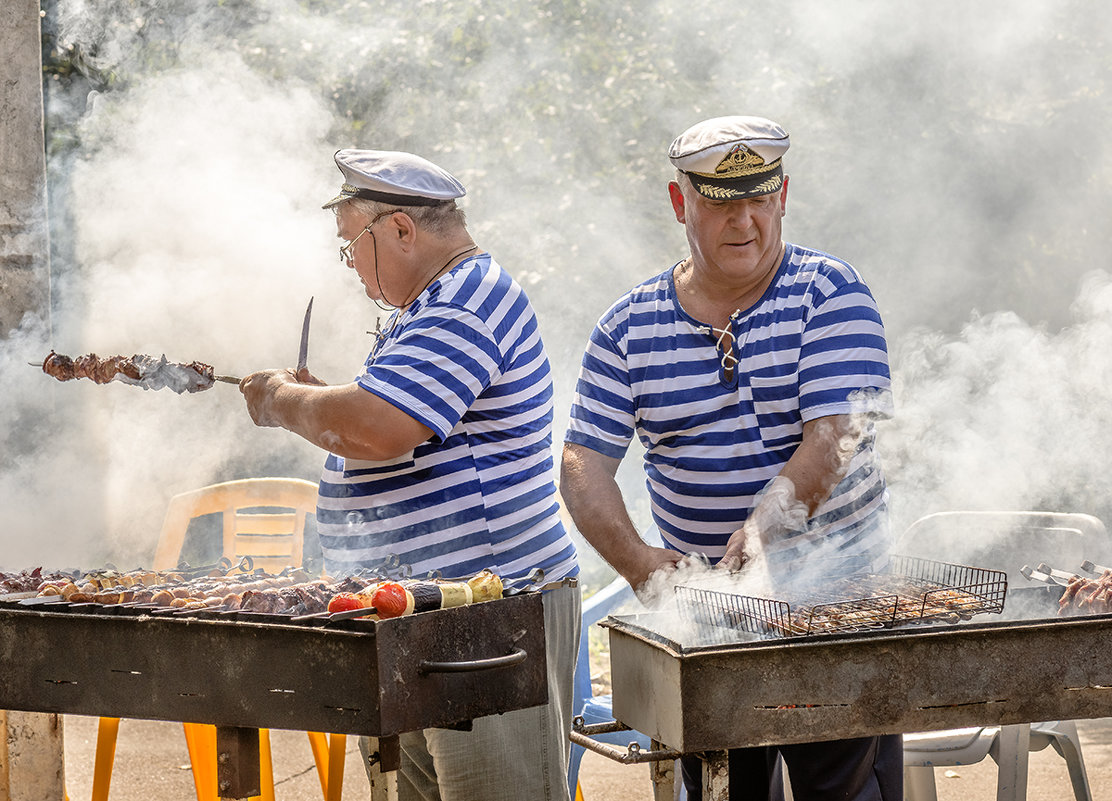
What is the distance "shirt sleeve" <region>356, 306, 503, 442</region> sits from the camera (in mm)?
2885

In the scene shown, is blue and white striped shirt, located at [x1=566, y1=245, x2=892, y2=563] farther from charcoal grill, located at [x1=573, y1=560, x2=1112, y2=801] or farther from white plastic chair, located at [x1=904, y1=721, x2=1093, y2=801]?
white plastic chair, located at [x1=904, y1=721, x2=1093, y2=801]

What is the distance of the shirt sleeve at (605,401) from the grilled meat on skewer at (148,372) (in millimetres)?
1260

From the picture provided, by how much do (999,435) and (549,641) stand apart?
3004 millimetres

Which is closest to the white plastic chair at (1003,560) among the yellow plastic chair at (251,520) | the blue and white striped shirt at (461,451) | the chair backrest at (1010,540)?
the chair backrest at (1010,540)

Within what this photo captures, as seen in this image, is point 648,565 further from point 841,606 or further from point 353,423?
point 353,423

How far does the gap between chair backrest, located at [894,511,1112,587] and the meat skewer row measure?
8.37 ft

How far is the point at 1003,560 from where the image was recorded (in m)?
4.37

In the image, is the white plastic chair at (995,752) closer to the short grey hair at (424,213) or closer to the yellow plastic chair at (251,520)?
the short grey hair at (424,213)

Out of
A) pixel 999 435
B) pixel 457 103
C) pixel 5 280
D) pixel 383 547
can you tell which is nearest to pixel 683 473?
pixel 383 547

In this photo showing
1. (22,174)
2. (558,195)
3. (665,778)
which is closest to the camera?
(665,778)

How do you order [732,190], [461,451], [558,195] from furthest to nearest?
[558,195] < [732,190] < [461,451]

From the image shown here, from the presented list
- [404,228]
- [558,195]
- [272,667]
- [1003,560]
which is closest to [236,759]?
[272,667]

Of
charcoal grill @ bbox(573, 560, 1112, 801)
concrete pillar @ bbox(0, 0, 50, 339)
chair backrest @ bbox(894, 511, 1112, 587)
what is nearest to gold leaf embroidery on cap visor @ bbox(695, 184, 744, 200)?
charcoal grill @ bbox(573, 560, 1112, 801)

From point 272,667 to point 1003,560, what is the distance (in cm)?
288
